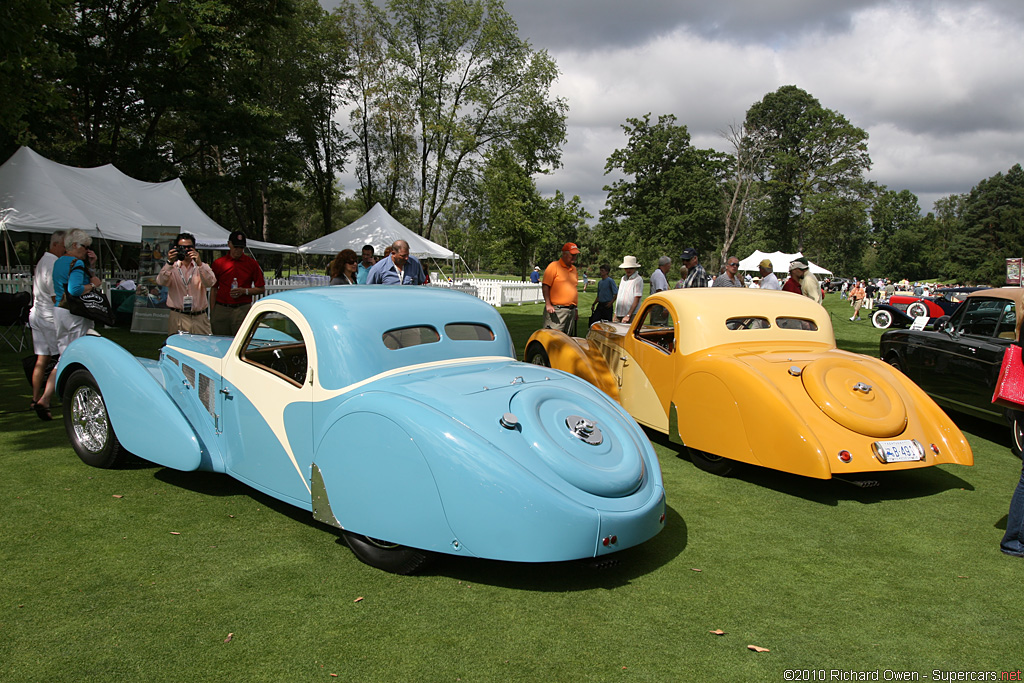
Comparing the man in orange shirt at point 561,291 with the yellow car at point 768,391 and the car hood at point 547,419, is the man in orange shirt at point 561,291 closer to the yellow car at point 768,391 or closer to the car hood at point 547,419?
the yellow car at point 768,391

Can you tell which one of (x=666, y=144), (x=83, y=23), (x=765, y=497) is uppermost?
(x=666, y=144)

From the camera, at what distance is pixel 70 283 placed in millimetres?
5793

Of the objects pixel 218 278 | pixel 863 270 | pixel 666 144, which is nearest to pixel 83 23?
pixel 218 278

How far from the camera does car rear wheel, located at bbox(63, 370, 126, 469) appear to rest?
4.76 metres

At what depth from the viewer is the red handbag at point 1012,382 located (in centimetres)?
376

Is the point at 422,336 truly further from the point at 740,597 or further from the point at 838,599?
the point at 838,599

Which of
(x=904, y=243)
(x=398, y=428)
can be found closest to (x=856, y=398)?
(x=398, y=428)

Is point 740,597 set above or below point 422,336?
below

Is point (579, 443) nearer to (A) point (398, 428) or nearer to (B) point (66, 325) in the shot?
(A) point (398, 428)

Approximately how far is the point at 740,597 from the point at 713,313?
9.57 feet

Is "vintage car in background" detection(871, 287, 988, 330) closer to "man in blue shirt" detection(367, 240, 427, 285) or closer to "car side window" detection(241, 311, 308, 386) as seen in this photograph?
"man in blue shirt" detection(367, 240, 427, 285)

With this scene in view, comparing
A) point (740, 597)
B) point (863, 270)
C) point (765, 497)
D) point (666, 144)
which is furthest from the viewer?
point (863, 270)

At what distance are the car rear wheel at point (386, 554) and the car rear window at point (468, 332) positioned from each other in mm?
1332

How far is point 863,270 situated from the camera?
300ft
